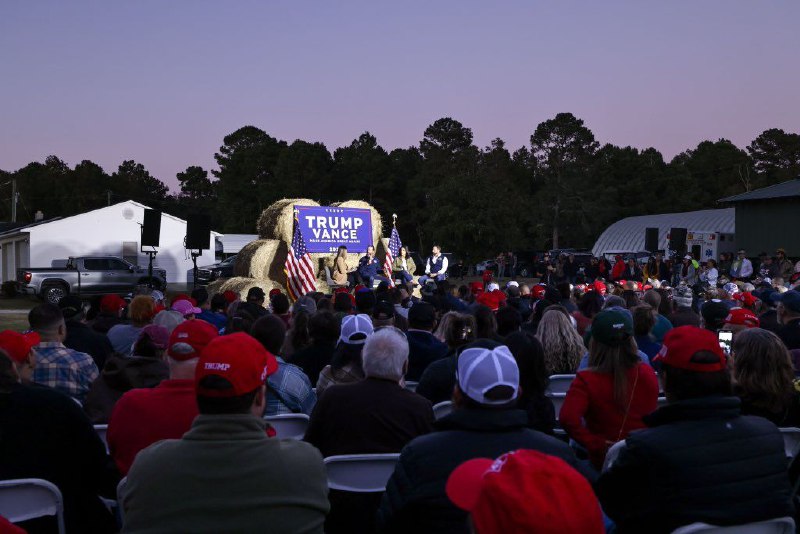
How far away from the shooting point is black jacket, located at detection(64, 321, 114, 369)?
277 inches

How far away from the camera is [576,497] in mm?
1574

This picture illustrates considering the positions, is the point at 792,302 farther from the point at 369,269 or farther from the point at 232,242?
the point at 232,242

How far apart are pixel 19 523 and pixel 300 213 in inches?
679

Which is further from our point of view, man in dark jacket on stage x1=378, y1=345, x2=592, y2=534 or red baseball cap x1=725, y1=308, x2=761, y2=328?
red baseball cap x1=725, y1=308, x2=761, y2=328

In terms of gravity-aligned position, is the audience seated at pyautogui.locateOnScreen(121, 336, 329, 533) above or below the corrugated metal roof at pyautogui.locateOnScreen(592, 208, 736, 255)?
below

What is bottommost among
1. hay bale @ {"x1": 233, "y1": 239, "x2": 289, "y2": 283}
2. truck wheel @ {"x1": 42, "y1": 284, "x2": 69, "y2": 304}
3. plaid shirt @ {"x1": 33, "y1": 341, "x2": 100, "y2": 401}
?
truck wheel @ {"x1": 42, "y1": 284, "x2": 69, "y2": 304}

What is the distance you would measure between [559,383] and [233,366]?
152 inches

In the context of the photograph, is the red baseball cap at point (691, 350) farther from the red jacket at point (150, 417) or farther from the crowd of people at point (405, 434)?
the red jacket at point (150, 417)

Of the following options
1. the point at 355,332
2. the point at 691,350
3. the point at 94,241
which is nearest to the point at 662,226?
the point at 94,241

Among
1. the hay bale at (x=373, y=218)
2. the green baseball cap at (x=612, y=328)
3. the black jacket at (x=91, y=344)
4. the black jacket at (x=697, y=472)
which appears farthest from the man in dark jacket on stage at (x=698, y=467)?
the hay bale at (x=373, y=218)

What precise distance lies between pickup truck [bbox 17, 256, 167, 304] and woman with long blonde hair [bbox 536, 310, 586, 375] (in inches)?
827

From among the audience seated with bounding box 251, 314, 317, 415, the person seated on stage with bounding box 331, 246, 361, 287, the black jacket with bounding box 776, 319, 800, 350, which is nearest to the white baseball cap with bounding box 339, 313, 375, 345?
the audience seated with bounding box 251, 314, 317, 415

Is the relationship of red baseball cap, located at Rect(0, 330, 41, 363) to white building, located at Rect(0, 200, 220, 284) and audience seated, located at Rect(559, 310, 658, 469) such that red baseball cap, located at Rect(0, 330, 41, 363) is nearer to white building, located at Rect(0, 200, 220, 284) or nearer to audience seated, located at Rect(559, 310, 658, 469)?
audience seated, located at Rect(559, 310, 658, 469)

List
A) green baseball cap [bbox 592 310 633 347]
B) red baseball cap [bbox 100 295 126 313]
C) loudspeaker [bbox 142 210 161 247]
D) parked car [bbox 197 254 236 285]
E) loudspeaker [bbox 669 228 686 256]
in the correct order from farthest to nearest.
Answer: parked car [bbox 197 254 236 285] < loudspeaker [bbox 669 228 686 256] < loudspeaker [bbox 142 210 161 247] < red baseball cap [bbox 100 295 126 313] < green baseball cap [bbox 592 310 633 347]
